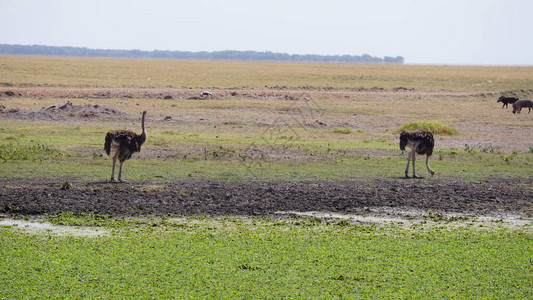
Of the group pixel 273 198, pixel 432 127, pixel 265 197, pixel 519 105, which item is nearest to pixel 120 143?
pixel 265 197

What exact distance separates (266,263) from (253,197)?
522 cm

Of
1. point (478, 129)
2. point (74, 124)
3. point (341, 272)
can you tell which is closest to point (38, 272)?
point (341, 272)

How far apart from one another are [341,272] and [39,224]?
5724mm

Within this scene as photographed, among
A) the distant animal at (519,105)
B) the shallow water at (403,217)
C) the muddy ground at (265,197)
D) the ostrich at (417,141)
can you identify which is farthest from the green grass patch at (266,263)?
the distant animal at (519,105)

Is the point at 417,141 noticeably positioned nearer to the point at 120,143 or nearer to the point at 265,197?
the point at 265,197

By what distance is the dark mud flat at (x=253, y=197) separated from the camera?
13875mm

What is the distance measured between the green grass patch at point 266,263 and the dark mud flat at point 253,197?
1.39 metres

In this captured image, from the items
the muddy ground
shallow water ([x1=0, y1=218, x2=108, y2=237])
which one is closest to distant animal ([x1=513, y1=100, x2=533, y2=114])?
the muddy ground

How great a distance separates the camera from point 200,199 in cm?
1486

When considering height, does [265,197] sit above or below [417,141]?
→ below

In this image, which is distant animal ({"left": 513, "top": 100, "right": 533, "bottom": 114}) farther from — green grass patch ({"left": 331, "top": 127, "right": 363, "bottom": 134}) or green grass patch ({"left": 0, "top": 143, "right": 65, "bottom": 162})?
green grass patch ({"left": 0, "top": 143, "right": 65, "bottom": 162})

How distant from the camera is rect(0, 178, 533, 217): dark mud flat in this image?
13.9 m

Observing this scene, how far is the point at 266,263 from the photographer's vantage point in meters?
10.1

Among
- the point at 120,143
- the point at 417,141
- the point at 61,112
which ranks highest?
the point at 417,141
